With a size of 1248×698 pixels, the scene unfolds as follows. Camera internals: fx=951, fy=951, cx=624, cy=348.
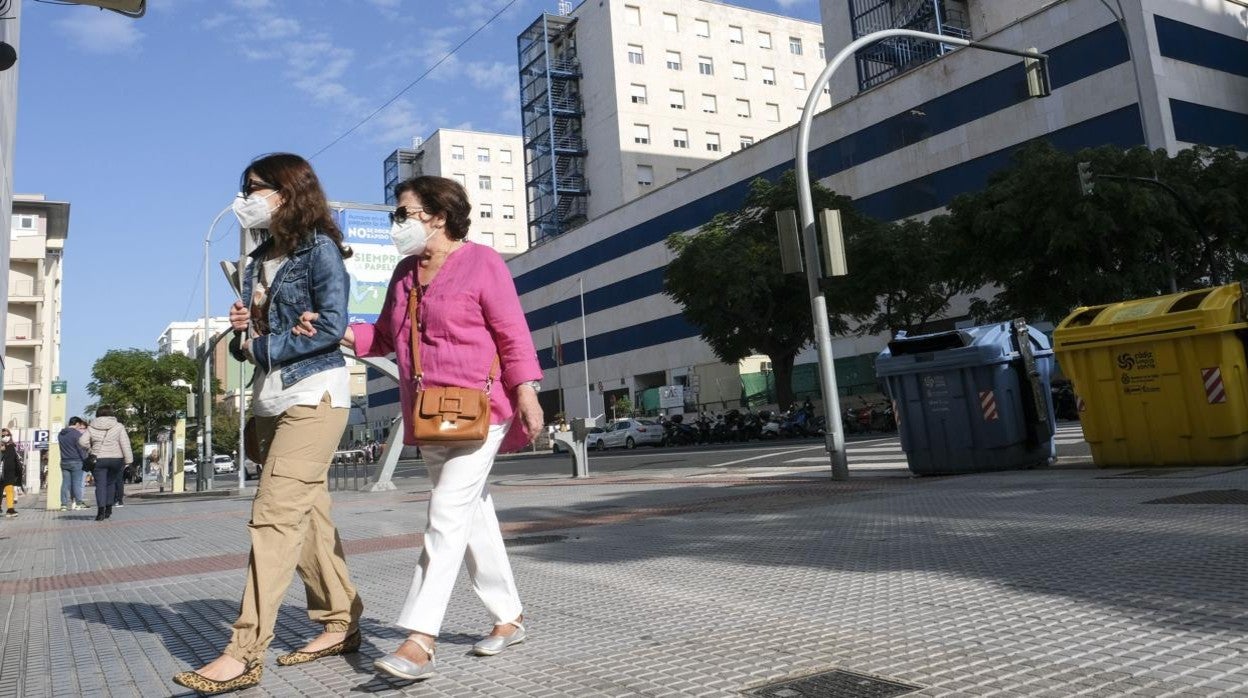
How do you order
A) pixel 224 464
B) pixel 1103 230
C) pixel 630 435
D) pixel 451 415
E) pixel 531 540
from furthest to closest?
pixel 224 464 → pixel 630 435 → pixel 1103 230 → pixel 531 540 → pixel 451 415

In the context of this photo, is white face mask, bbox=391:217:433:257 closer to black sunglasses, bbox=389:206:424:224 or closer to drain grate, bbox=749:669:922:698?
black sunglasses, bbox=389:206:424:224

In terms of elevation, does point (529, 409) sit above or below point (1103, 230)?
below

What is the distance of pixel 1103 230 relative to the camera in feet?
73.2

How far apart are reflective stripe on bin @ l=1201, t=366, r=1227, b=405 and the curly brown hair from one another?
8.85 meters

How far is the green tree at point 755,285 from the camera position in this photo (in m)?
34.0

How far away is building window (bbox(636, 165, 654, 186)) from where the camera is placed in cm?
6425

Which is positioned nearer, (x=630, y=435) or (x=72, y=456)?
(x=72, y=456)

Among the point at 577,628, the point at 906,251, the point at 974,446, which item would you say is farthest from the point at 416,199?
the point at 906,251

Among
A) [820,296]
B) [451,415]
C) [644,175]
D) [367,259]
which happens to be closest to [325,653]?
[451,415]

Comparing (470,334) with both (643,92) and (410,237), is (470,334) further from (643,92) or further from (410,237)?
(643,92)

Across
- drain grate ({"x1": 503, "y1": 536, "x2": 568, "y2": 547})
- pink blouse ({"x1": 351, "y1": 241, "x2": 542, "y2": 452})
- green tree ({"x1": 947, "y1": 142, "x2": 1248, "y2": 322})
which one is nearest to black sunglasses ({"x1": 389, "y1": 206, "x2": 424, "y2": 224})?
pink blouse ({"x1": 351, "y1": 241, "x2": 542, "y2": 452})

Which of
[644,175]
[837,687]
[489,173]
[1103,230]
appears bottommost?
[837,687]

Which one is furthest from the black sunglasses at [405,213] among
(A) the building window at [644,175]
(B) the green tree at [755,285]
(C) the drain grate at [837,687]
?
(A) the building window at [644,175]

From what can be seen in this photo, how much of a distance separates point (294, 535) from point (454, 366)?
32.6 inches
